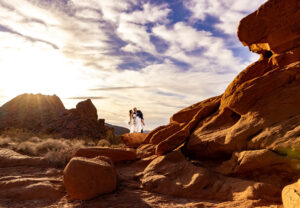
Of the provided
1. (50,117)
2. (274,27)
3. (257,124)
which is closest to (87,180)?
(257,124)

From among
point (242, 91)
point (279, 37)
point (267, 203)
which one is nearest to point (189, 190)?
point (267, 203)

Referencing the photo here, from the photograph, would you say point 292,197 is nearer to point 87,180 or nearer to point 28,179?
point 87,180

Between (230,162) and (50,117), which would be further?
(50,117)

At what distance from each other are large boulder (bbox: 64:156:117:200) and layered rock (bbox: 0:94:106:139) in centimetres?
1907

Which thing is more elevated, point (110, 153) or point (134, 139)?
point (134, 139)

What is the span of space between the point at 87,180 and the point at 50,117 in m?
27.6

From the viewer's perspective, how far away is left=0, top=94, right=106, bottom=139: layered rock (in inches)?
1059

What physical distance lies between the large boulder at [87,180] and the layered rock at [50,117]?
751 inches

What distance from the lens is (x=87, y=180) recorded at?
723cm

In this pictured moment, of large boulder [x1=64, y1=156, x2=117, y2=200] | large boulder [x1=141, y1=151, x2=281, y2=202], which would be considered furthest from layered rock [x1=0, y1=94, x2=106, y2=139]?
large boulder [x1=141, y1=151, x2=281, y2=202]

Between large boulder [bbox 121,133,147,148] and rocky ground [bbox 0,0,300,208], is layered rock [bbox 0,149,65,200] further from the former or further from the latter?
large boulder [bbox 121,133,147,148]

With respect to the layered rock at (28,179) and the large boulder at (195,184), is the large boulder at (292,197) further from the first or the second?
the layered rock at (28,179)

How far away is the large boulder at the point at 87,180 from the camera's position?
713 centimetres

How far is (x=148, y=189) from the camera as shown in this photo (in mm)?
7656
